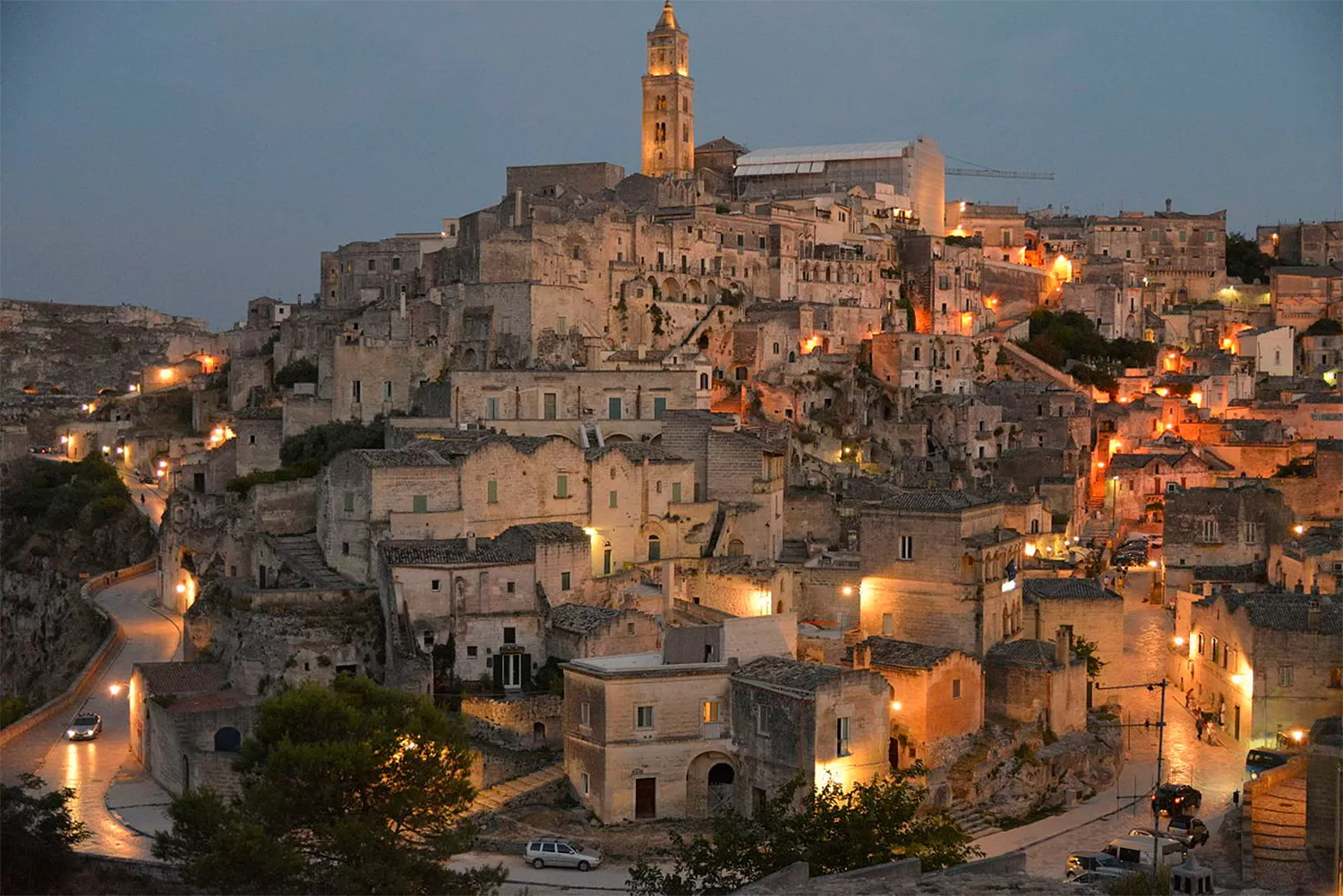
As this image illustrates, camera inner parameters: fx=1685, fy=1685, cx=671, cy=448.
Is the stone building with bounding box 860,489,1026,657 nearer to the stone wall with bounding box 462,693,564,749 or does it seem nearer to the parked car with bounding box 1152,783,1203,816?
the parked car with bounding box 1152,783,1203,816

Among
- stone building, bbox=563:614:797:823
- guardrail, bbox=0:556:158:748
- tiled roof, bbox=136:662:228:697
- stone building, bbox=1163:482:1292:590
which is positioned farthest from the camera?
stone building, bbox=1163:482:1292:590

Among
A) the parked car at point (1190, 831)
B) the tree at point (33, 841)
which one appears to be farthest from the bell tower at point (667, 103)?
the tree at point (33, 841)

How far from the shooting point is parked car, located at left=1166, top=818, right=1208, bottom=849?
2849cm

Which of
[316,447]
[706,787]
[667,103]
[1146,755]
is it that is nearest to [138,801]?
[706,787]

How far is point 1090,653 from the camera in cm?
3659

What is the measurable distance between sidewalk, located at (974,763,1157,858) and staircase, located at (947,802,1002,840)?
0.67 ft

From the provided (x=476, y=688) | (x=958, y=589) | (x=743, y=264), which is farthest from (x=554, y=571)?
(x=743, y=264)

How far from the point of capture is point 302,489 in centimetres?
3997

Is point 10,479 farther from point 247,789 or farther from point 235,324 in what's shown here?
point 247,789

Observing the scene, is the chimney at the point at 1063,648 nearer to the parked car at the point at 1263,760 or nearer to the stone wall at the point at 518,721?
the parked car at the point at 1263,760

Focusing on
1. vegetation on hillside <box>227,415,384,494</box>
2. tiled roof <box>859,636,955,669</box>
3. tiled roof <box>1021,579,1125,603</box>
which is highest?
vegetation on hillside <box>227,415,384,494</box>

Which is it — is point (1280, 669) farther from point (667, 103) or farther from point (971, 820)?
point (667, 103)

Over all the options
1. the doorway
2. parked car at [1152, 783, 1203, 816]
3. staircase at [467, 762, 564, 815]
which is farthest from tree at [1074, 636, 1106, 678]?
staircase at [467, 762, 564, 815]

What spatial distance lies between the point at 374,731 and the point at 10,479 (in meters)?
39.1
